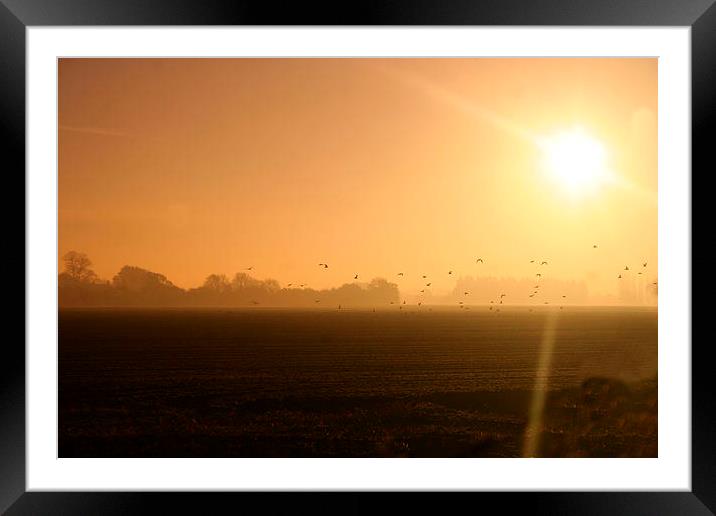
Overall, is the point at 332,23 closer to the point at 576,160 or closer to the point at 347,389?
the point at 347,389

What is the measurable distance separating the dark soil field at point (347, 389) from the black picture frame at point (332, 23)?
18.3m

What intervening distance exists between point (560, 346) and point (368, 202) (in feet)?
67.8

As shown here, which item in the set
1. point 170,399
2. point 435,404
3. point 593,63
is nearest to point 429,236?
point 593,63

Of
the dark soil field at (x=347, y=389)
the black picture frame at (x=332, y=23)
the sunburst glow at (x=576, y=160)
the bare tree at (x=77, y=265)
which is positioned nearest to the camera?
the black picture frame at (x=332, y=23)

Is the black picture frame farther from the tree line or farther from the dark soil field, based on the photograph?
the tree line

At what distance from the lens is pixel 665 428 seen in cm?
150

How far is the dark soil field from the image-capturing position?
23.5 metres

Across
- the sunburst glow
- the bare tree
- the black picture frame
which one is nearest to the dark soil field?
the bare tree

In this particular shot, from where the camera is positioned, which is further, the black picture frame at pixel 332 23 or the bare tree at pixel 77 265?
the bare tree at pixel 77 265

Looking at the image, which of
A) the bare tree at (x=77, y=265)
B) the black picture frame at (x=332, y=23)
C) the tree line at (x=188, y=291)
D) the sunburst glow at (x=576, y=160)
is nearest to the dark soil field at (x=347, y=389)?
the tree line at (x=188, y=291)

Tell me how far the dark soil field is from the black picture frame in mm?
18305

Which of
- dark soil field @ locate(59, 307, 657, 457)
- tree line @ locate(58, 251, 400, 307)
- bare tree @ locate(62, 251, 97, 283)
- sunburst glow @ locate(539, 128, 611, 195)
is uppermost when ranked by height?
sunburst glow @ locate(539, 128, 611, 195)

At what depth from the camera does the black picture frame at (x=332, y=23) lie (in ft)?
4.65

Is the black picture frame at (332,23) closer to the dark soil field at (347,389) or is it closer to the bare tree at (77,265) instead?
the dark soil field at (347,389)
